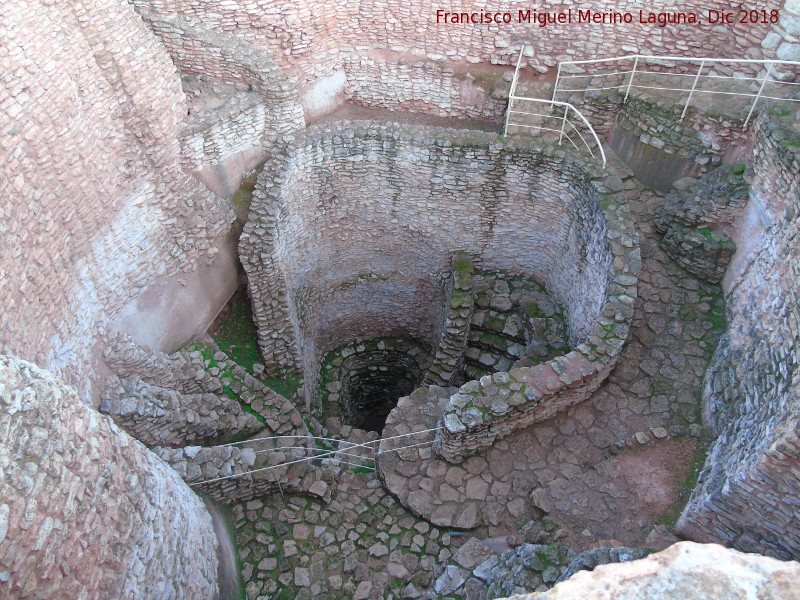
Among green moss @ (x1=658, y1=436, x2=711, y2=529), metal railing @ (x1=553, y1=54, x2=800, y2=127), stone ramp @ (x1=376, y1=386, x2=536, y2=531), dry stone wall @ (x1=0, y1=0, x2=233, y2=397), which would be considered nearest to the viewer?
dry stone wall @ (x1=0, y1=0, x2=233, y2=397)

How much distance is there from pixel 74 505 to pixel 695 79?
830cm

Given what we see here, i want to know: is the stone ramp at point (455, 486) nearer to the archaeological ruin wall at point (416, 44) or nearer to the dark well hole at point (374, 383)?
the dark well hole at point (374, 383)

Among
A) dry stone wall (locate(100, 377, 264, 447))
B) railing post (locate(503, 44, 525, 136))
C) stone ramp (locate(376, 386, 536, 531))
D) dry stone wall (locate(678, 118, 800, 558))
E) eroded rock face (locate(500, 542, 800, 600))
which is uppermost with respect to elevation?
eroded rock face (locate(500, 542, 800, 600))

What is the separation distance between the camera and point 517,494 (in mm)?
6207

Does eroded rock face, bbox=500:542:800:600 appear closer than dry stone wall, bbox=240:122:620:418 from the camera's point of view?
Yes

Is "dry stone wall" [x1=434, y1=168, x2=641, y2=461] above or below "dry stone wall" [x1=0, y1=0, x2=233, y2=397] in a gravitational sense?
below

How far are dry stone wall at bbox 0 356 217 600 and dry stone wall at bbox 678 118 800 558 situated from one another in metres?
4.48

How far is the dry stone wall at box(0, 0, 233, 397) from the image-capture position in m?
5.20

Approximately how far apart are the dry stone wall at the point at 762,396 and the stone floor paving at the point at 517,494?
0.37 m

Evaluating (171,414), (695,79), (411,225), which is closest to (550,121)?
(695,79)

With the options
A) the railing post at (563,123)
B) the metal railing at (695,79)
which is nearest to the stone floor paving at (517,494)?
the metal railing at (695,79)

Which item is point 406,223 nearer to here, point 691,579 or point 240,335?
point 240,335

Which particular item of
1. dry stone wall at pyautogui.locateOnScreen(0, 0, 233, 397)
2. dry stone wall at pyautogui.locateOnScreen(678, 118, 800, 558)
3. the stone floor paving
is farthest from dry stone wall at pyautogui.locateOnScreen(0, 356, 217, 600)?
dry stone wall at pyautogui.locateOnScreen(678, 118, 800, 558)

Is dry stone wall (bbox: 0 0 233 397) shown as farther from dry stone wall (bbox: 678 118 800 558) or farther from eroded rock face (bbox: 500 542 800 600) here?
dry stone wall (bbox: 678 118 800 558)
